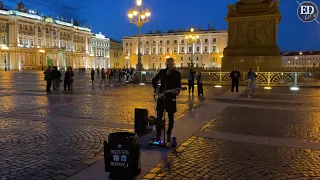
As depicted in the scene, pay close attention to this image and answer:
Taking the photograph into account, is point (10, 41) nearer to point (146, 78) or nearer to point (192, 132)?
point (146, 78)

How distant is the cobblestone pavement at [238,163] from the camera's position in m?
4.94

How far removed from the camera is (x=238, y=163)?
5531 millimetres

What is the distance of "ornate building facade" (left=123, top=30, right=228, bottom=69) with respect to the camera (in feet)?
403

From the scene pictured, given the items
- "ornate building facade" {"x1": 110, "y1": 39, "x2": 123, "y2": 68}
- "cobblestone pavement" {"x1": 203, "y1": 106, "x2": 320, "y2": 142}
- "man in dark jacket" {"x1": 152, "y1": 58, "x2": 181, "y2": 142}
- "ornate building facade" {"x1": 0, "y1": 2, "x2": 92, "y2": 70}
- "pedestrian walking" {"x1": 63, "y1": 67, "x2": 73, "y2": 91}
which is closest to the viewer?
"man in dark jacket" {"x1": 152, "y1": 58, "x2": 181, "y2": 142}

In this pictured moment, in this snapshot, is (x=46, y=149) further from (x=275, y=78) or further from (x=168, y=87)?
(x=275, y=78)

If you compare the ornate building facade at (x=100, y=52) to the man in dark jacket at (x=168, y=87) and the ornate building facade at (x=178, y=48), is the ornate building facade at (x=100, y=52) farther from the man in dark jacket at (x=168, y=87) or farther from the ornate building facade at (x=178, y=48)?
the man in dark jacket at (x=168, y=87)

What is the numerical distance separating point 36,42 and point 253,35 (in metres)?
101

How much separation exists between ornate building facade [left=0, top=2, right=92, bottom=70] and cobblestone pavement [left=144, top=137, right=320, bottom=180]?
10192 centimetres

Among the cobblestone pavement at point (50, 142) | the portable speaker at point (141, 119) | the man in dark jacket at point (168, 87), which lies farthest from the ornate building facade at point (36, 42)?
the man in dark jacket at point (168, 87)

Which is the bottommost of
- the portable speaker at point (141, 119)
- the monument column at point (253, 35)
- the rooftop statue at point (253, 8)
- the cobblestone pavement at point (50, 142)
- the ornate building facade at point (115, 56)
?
the cobblestone pavement at point (50, 142)

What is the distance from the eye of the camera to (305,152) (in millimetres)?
6324

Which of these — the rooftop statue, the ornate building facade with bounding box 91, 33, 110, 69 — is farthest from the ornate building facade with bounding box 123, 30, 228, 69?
the rooftop statue

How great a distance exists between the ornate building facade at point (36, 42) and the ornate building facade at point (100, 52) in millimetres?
9162

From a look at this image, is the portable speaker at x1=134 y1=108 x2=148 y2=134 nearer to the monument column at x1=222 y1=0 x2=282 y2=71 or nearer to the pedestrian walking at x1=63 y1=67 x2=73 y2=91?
the pedestrian walking at x1=63 y1=67 x2=73 y2=91
